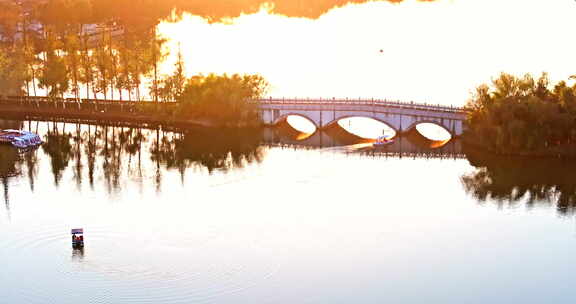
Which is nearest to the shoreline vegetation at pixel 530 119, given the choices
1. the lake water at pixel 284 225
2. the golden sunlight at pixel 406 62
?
the lake water at pixel 284 225

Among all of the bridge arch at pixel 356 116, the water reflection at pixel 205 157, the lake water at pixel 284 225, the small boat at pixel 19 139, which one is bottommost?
the lake water at pixel 284 225

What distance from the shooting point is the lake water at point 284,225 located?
57969 millimetres

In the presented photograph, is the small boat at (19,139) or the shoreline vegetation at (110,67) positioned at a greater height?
the shoreline vegetation at (110,67)

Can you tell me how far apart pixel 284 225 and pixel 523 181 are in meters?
32.2

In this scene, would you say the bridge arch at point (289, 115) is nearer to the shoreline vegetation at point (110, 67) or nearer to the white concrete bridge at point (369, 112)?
the white concrete bridge at point (369, 112)

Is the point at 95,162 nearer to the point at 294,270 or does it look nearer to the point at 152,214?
the point at 152,214

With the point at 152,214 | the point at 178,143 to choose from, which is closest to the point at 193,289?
the point at 152,214

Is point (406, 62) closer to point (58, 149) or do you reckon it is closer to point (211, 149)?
point (211, 149)

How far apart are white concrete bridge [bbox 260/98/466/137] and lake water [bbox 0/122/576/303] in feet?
21.2

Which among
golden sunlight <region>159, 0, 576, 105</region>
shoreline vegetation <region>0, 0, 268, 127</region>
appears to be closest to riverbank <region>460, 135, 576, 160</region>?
golden sunlight <region>159, 0, 576, 105</region>

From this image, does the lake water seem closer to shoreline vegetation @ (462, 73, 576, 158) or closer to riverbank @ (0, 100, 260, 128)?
shoreline vegetation @ (462, 73, 576, 158)

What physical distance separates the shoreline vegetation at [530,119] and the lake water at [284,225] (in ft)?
12.2

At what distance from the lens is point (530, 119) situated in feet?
336

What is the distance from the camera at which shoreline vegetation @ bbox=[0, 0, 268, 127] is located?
12988 centimetres
